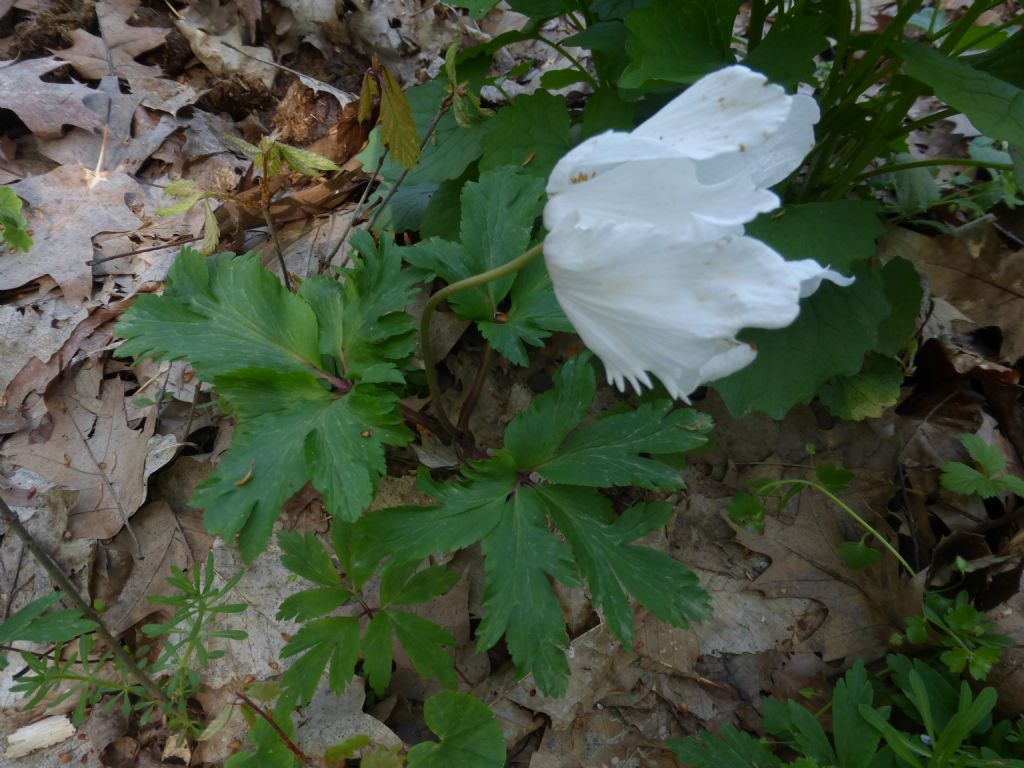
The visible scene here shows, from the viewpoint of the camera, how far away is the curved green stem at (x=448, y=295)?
1.27m

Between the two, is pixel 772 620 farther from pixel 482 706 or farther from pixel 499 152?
pixel 499 152

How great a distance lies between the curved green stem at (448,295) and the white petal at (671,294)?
0.39 ft

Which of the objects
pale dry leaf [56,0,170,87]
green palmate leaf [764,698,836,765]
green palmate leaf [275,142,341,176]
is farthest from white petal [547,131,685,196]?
pale dry leaf [56,0,170,87]

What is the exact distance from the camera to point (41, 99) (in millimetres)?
2998

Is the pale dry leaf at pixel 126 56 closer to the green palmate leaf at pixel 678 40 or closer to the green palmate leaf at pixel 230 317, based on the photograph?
the green palmate leaf at pixel 230 317

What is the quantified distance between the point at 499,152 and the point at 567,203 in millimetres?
1071

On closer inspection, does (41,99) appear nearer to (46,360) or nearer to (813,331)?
(46,360)

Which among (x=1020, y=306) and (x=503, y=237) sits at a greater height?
(x=503, y=237)

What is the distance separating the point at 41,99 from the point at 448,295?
2796 millimetres

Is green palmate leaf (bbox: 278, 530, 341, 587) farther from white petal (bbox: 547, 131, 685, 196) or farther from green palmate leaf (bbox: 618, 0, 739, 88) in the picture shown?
green palmate leaf (bbox: 618, 0, 739, 88)

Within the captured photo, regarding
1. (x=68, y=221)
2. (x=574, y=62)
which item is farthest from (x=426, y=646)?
(x=68, y=221)

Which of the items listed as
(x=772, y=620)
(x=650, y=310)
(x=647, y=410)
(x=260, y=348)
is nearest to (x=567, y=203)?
(x=650, y=310)

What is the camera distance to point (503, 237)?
6.28 ft

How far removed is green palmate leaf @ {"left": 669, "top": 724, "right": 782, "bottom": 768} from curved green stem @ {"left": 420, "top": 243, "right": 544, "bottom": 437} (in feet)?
3.60
